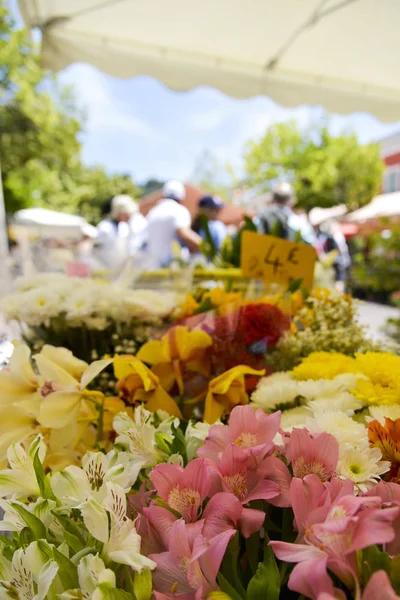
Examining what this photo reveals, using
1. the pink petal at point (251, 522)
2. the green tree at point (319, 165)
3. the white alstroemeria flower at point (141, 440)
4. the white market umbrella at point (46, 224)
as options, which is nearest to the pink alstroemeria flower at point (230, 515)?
the pink petal at point (251, 522)

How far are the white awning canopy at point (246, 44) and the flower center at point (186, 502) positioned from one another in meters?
2.29

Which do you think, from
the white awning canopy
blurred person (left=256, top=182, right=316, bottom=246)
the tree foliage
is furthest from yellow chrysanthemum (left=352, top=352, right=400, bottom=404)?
the tree foliage

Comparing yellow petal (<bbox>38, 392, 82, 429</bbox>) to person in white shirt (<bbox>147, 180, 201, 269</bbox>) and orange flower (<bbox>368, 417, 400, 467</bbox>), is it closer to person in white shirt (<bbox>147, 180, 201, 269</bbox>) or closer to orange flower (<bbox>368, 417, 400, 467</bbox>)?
orange flower (<bbox>368, 417, 400, 467</bbox>)

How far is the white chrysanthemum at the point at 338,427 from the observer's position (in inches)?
16.2

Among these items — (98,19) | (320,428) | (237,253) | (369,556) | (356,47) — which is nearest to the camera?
(369,556)

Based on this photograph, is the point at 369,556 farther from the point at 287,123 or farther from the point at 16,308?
the point at 287,123

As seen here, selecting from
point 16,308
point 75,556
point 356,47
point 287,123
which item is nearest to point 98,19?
point 356,47

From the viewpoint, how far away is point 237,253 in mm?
1615

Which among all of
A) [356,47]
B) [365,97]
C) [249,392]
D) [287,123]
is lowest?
[249,392]

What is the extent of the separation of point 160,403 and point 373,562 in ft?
A: 1.18

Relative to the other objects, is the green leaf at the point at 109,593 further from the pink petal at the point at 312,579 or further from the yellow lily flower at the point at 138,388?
the yellow lily flower at the point at 138,388

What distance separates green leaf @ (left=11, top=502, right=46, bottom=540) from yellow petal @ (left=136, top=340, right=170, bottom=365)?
307 millimetres

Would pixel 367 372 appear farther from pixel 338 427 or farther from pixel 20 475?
pixel 20 475

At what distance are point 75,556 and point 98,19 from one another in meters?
2.51
